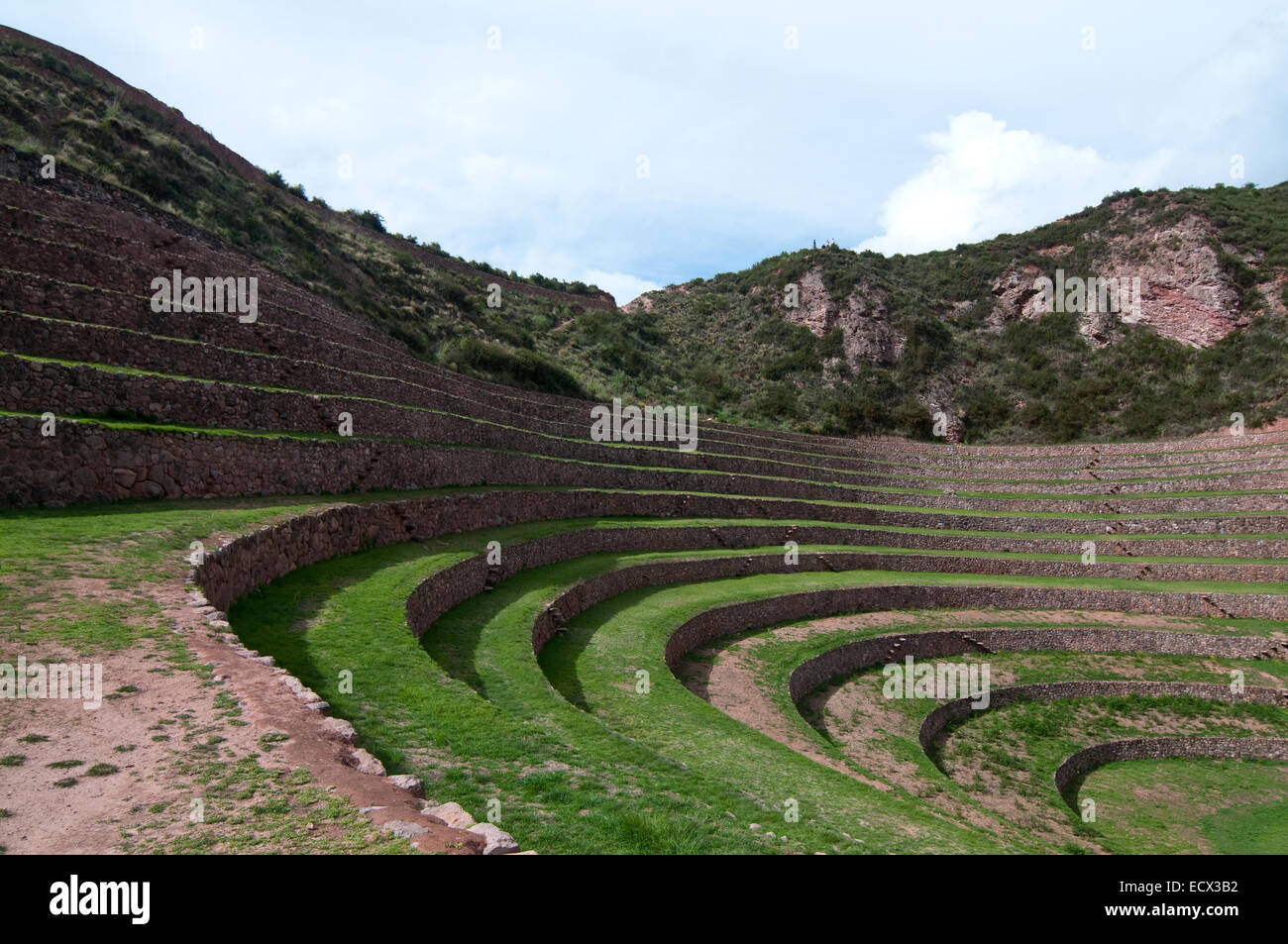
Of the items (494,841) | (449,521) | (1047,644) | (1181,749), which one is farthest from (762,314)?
(494,841)

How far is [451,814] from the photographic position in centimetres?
468

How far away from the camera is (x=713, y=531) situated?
23.2 meters

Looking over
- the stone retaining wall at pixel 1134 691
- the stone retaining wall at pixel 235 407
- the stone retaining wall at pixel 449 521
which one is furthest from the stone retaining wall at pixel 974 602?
the stone retaining wall at pixel 235 407

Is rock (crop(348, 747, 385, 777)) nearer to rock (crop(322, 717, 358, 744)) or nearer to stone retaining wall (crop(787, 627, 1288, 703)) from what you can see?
rock (crop(322, 717, 358, 744))

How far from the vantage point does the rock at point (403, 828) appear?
4.05 meters

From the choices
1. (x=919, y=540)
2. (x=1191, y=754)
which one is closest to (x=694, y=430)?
(x=919, y=540)

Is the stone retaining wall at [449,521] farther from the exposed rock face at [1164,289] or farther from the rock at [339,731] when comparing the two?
the exposed rock face at [1164,289]

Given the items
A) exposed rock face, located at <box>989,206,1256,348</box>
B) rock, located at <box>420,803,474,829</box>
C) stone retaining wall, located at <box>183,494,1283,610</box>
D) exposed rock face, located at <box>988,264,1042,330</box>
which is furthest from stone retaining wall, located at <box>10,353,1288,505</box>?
exposed rock face, located at <box>988,264,1042,330</box>

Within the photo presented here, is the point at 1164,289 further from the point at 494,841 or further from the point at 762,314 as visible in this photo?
the point at 494,841

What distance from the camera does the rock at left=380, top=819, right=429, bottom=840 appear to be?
13.3ft

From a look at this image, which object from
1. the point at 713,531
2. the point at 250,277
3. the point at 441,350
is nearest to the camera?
the point at 250,277

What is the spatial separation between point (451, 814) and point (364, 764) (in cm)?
91
